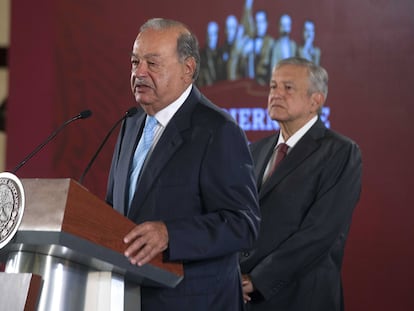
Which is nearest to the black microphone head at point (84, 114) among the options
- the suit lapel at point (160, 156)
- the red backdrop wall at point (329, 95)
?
the suit lapel at point (160, 156)

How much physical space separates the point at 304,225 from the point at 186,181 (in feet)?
3.25

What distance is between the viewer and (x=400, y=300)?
4.26 meters

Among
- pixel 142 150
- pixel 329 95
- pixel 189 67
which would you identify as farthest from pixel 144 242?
pixel 329 95

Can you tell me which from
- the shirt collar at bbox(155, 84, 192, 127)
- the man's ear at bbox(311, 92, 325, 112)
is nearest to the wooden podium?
the shirt collar at bbox(155, 84, 192, 127)

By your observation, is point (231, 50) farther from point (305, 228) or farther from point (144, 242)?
point (144, 242)

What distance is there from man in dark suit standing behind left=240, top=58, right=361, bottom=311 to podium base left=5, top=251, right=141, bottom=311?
1097 millimetres

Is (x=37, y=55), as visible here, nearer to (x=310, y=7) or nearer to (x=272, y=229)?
(x=310, y=7)

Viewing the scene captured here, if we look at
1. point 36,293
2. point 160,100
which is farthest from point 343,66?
point 36,293

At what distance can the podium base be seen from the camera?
5.71ft

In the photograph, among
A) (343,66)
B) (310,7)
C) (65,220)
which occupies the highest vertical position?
(310,7)

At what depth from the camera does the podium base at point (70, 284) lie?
68.5 inches

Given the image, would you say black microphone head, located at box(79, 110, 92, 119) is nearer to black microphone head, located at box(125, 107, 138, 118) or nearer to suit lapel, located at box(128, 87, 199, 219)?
black microphone head, located at box(125, 107, 138, 118)

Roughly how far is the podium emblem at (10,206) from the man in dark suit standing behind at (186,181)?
15.1 inches

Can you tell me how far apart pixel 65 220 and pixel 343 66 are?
3.06m
